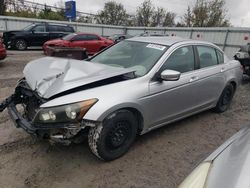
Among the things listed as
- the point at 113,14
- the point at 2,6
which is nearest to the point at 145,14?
the point at 113,14

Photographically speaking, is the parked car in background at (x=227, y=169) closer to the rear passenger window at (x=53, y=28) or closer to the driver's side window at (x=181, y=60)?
the driver's side window at (x=181, y=60)

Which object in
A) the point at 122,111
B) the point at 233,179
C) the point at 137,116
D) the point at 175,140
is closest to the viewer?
the point at 233,179

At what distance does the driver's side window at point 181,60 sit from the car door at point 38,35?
12.5 m

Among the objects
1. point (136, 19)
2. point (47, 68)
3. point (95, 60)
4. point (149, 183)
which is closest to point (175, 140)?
point (149, 183)

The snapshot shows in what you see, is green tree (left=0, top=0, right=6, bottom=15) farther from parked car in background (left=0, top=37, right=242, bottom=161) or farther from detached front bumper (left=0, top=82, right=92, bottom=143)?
detached front bumper (left=0, top=82, right=92, bottom=143)

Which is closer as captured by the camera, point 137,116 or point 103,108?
point 103,108

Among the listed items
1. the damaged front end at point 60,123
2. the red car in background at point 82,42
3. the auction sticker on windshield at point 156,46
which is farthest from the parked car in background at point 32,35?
the damaged front end at point 60,123

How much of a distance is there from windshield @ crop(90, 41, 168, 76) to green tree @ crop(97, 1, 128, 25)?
36.6 meters

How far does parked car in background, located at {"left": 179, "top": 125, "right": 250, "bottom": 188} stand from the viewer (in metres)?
1.31

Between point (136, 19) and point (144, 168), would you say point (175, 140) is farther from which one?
point (136, 19)

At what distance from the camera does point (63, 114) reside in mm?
2422

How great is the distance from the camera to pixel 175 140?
11.8 feet

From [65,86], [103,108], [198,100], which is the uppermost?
[65,86]

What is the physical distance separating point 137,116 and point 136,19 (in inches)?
1532
